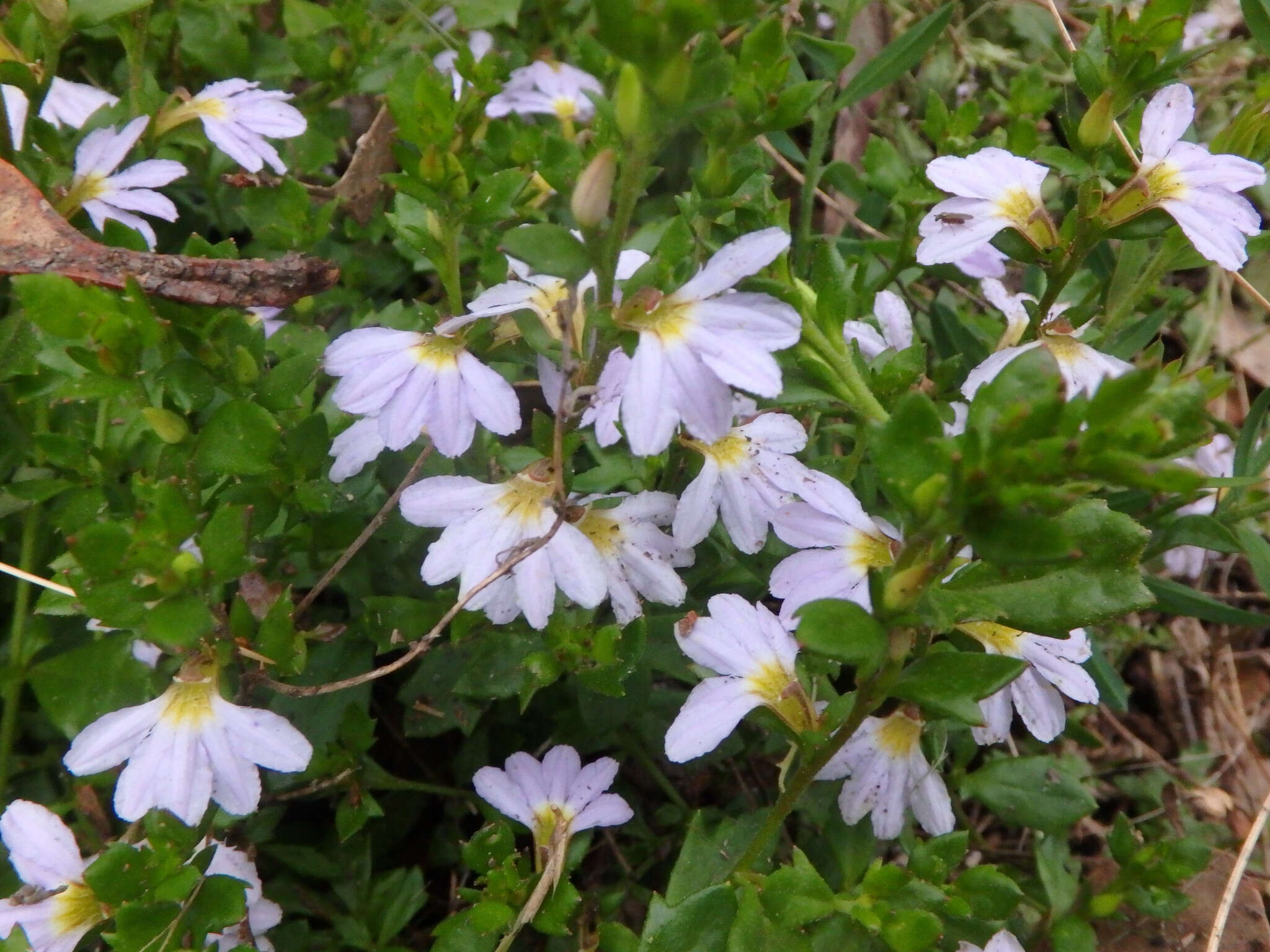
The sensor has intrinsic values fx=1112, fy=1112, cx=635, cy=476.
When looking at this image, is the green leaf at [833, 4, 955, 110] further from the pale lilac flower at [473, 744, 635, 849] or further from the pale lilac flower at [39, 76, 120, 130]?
the pale lilac flower at [39, 76, 120, 130]

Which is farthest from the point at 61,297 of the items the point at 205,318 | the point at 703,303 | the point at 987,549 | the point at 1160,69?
the point at 1160,69

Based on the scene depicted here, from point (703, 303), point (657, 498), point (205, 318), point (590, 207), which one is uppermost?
point (590, 207)

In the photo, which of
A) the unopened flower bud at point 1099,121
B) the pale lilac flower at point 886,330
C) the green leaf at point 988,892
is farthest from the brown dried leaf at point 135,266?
the green leaf at point 988,892

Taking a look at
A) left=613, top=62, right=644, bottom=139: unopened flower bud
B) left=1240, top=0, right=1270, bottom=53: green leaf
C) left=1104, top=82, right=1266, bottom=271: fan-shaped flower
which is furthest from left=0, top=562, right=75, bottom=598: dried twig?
left=1240, top=0, right=1270, bottom=53: green leaf

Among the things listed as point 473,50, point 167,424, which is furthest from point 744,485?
point 473,50

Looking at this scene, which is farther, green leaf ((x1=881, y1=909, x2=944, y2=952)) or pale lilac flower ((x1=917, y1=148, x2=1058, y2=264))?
pale lilac flower ((x1=917, y1=148, x2=1058, y2=264))

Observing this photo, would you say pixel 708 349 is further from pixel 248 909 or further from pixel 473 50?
pixel 473 50

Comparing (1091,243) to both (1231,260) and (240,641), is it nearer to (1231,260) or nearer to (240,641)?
(1231,260)

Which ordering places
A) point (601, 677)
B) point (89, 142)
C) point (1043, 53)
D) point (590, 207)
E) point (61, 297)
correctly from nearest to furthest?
1. point (590, 207)
2. point (61, 297)
3. point (601, 677)
4. point (89, 142)
5. point (1043, 53)
